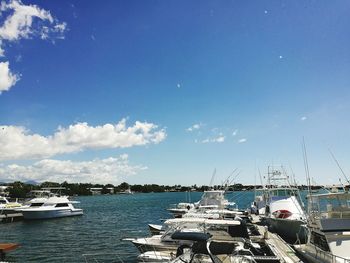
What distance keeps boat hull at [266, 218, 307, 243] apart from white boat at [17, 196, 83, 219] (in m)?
44.5

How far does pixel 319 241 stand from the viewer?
20719 millimetres

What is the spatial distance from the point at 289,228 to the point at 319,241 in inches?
667

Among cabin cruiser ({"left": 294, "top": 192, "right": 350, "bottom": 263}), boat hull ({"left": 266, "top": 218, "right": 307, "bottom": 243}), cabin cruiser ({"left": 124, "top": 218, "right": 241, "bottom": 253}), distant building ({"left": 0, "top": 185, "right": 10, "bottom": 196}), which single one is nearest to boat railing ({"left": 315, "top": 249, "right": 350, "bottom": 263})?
cabin cruiser ({"left": 294, "top": 192, "right": 350, "bottom": 263})

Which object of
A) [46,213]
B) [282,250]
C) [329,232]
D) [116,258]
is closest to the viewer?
[329,232]

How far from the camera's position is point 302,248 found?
2362 centimetres

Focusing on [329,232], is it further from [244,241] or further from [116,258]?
[116,258]

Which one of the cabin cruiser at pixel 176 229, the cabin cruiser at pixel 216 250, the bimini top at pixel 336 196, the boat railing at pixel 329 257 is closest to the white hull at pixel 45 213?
the cabin cruiser at pixel 176 229

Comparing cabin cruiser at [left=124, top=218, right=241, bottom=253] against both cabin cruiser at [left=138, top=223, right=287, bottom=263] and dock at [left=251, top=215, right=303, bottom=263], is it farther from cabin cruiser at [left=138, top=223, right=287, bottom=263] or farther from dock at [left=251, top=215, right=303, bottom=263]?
dock at [left=251, top=215, right=303, bottom=263]

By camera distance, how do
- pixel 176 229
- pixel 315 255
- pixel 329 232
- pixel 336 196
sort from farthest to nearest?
1. pixel 176 229
2. pixel 336 196
3. pixel 315 255
4. pixel 329 232

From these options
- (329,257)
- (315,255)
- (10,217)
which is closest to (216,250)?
(329,257)

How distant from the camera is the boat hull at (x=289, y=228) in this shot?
35.2 metres

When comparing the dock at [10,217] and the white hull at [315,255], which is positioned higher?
the white hull at [315,255]

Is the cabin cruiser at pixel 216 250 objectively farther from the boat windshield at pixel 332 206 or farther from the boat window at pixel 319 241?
the boat windshield at pixel 332 206

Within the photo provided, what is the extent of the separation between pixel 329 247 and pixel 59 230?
41849 millimetres
